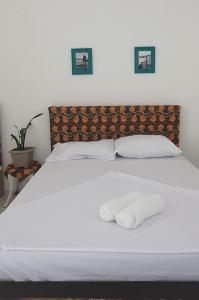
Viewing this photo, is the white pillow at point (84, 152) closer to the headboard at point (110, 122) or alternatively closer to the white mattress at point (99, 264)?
the headboard at point (110, 122)

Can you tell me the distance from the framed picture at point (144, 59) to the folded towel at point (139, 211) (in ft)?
6.15

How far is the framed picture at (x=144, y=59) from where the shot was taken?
3064 mm

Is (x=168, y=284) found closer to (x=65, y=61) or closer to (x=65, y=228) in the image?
(x=65, y=228)

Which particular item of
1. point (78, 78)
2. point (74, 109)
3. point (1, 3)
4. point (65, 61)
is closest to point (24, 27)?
point (1, 3)

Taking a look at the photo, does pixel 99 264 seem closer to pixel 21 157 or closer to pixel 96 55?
pixel 21 157

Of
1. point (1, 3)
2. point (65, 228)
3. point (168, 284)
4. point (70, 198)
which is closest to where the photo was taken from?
point (168, 284)

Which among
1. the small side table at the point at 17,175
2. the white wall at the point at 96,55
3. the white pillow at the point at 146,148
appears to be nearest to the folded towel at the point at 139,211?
the white pillow at the point at 146,148

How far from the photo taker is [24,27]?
3.06 metres

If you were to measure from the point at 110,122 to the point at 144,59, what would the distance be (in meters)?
0.74

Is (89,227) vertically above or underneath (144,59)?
underneath

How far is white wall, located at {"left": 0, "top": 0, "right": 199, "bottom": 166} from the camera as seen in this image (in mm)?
3016

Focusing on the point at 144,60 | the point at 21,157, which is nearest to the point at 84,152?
the point at 21,157

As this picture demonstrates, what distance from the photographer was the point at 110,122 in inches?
124

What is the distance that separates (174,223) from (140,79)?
2035mm
